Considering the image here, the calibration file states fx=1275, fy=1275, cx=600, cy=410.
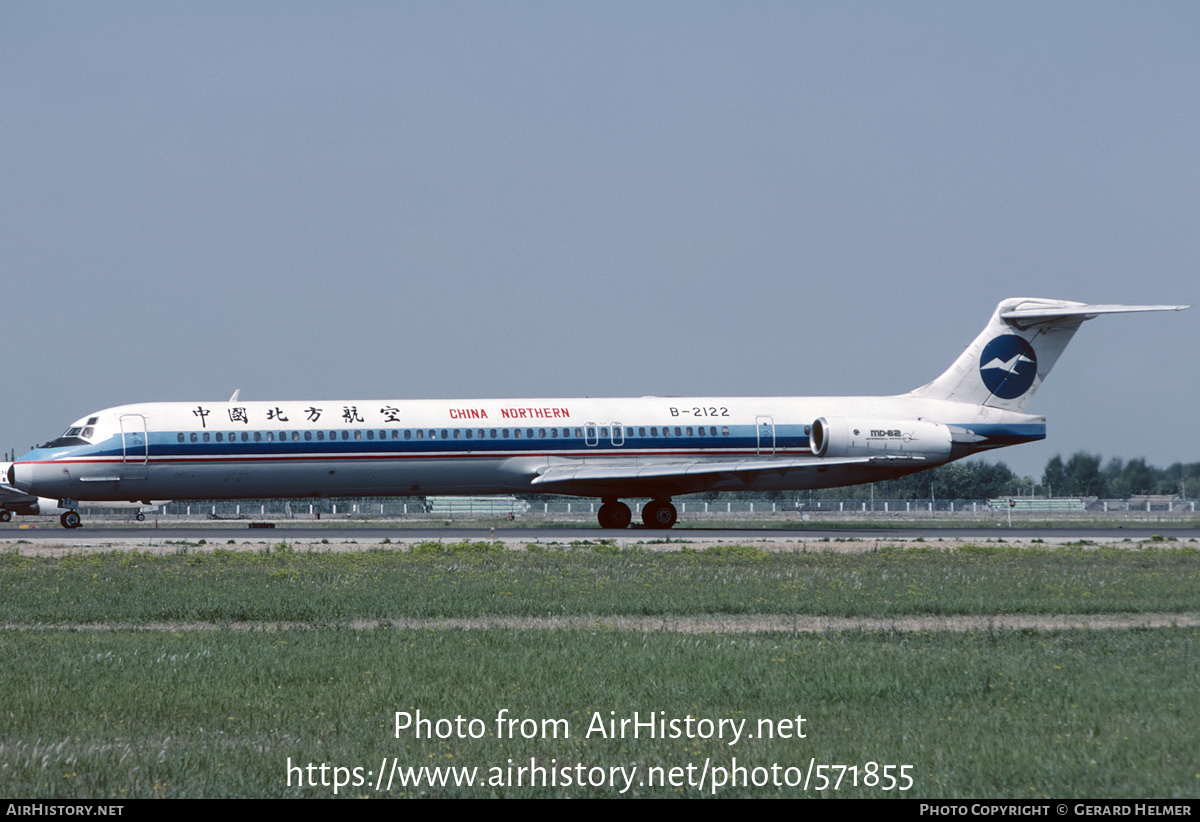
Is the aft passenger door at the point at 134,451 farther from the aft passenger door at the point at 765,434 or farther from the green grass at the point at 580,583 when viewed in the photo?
the aft passenger door at the point at 765,434

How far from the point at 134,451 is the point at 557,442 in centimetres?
1259

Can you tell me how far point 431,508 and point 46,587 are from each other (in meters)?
56.7

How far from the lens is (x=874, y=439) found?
39.7m

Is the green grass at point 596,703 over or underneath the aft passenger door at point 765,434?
underneath

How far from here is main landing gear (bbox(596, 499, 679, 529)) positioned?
41281 mm

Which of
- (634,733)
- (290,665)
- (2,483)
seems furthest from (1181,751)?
(2,483)

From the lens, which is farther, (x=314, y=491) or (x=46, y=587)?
(x=314, y=491)

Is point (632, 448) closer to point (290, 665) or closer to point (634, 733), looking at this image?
point (290, 665)

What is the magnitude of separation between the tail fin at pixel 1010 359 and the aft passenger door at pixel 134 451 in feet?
81.0

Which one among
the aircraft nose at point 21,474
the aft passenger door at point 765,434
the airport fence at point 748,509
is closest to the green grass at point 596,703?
the aircraft nose at point 21,474

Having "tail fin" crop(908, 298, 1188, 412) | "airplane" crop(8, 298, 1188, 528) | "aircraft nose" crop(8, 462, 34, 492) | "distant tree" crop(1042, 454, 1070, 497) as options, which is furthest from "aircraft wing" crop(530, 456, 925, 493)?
"distant tree" crop(1042, 454, 1070, 497)

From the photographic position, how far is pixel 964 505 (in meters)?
75.5

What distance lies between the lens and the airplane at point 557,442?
37.9 m

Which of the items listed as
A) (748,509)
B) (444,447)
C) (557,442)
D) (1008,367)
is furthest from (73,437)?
(748,509)
